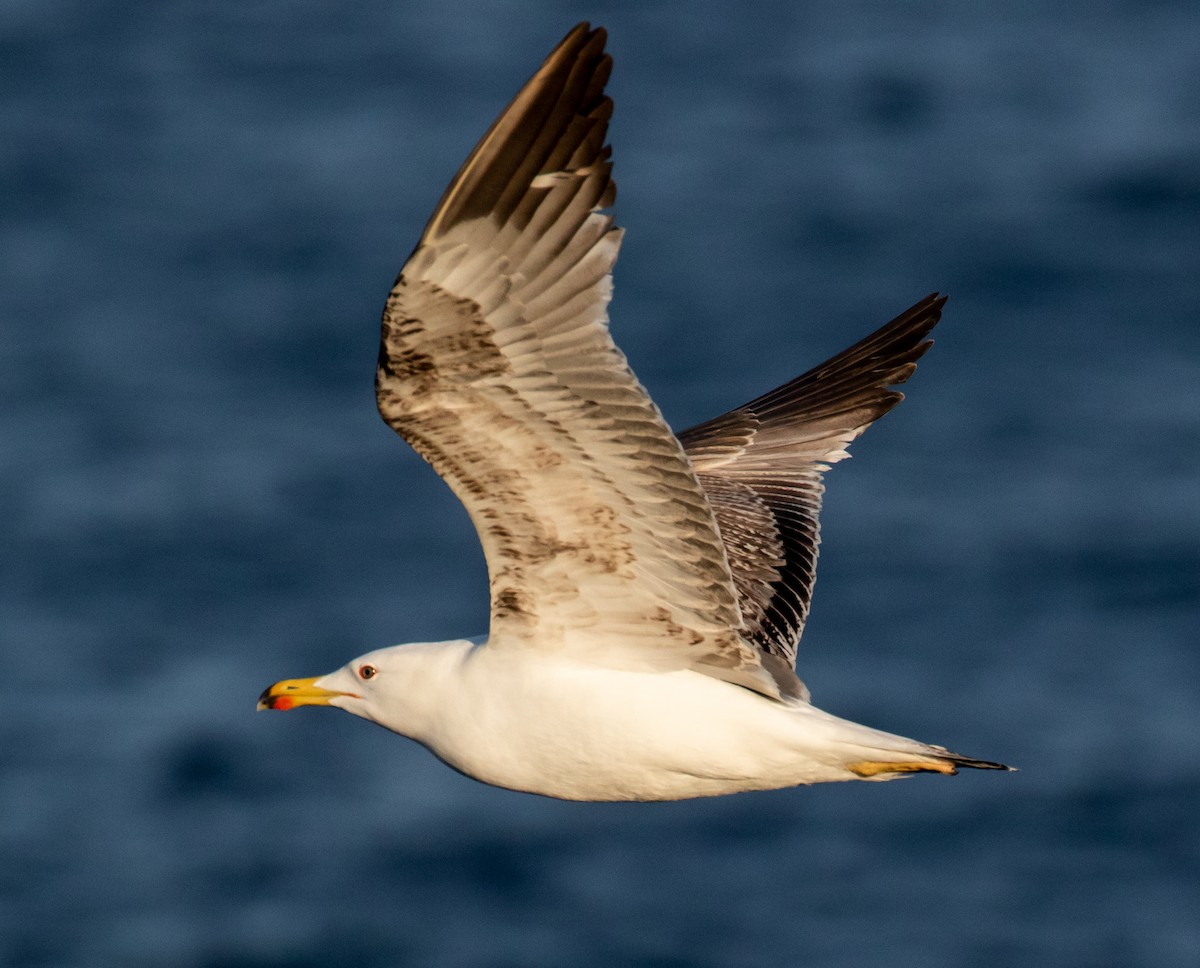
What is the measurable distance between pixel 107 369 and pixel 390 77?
6.97 m

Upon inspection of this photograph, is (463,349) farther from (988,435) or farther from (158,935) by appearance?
(988,435)

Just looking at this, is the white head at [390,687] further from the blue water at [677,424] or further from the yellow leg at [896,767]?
the blue water at [677,424]

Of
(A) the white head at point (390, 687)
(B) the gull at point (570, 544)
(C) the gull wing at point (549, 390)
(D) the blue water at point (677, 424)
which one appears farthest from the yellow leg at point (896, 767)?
(D) the blue water at point (677, 424)

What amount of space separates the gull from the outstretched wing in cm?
3

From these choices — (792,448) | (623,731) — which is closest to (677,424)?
(792,448)

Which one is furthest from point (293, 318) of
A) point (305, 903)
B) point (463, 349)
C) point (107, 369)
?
point (463, 349)

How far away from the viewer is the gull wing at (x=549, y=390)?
862 cm

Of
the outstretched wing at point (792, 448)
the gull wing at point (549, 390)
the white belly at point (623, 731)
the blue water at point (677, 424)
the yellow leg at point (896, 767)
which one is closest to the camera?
the gull wing at point (549, 390)

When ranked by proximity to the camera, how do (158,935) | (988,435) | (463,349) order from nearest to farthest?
(463,349) → (158,935) → (988,435)

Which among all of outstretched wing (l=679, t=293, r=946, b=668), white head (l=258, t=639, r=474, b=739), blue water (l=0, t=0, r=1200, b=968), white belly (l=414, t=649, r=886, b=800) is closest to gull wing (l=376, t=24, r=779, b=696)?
white belly (l=414, t=649, r=886, b=800)

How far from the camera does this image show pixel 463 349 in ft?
29.5

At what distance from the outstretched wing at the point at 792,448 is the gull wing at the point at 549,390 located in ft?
7.28

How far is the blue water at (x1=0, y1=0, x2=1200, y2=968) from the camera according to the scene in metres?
30.3

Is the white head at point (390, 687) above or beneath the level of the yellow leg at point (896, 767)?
above
